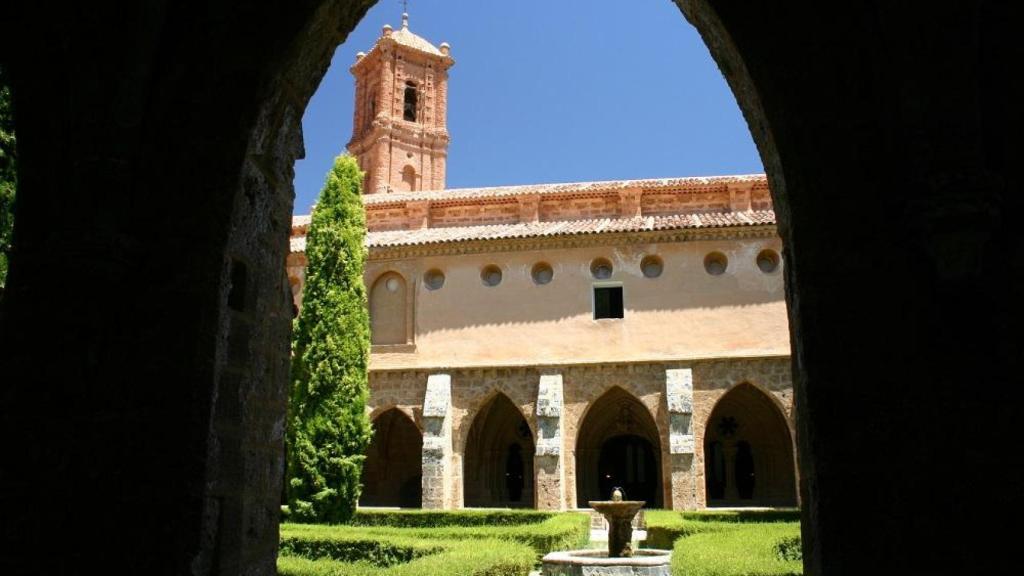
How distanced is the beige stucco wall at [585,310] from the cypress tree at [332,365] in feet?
7.30

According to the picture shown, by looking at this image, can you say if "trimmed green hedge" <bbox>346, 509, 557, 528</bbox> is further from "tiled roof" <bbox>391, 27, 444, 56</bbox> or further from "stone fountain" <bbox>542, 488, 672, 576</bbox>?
"tiled roof" <bbox>391, 27, 444, 56</bbox>

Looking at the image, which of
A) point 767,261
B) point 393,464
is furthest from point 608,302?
point 393,464

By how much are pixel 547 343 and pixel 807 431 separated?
66.1 feet

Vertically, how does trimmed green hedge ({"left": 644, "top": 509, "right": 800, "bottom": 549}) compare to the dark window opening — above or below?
below

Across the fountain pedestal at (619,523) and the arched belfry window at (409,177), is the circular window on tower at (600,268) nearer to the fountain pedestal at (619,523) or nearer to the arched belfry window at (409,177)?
the fountain pedestal at (619,523)

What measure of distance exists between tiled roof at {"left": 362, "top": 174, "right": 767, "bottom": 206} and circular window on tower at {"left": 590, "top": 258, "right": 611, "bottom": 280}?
7.85 feet

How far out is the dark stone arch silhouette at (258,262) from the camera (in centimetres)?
289

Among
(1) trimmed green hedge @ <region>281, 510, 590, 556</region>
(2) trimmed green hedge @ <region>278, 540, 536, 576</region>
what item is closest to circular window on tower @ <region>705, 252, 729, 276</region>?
(1) trimmed green hedge @ <region>281, 510, 590, 556</region>

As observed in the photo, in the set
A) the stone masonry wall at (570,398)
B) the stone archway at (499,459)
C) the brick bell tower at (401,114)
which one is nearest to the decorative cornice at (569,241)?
the stone masonry wall at (570,398)

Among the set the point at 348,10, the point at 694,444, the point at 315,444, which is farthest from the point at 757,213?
the point at 348,10

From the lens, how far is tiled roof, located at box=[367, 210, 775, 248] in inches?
907

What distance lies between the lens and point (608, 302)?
76.9 feet

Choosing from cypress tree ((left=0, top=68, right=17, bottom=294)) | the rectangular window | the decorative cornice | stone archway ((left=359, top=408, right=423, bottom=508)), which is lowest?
stone archway ((left=359, top=408, right=423, bottom=508))

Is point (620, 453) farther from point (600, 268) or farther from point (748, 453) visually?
point (600, 268)
